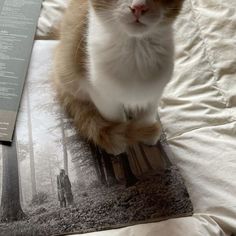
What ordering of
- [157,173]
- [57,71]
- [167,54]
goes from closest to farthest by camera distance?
[167,54], [157,173], [57,71]

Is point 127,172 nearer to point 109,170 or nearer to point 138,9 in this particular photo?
point 109,170

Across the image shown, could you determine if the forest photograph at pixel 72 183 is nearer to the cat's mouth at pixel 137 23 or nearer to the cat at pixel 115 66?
the cat at pixel 115 66

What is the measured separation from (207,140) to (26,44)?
2.16 ft

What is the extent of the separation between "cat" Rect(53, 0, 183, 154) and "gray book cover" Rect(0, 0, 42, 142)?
5.0 inches

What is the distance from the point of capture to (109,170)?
1.00m

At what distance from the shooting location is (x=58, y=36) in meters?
1.24

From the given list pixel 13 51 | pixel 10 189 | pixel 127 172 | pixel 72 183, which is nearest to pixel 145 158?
pixel 127 172

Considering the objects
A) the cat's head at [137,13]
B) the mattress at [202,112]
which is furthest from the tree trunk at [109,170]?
the cat's head at [137,13]

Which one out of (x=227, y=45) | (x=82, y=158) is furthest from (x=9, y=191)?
(x=227, y=45)

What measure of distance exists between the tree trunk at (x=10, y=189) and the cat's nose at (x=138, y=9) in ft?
1.67

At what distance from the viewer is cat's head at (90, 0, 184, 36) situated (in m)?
0.73

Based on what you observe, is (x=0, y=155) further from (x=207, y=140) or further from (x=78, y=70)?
(x=207, y=140)

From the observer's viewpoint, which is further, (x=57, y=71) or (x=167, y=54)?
(x=57, y=71)

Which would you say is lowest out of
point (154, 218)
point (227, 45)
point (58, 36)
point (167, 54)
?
point (154, 218)
